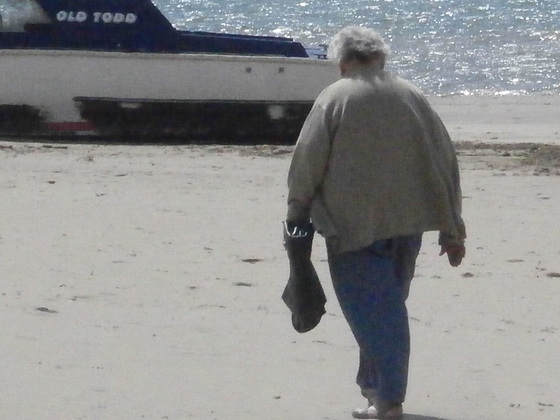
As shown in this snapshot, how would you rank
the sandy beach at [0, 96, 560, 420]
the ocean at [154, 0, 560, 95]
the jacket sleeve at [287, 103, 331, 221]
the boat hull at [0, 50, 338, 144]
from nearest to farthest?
the jacket sleeve at [287, 103, 331, 221] < the sandy beach at [0, 96, 560, 420] < the boat hull at [0, 50, 338, 144] < the ocean at [154, 0, 560, 95]

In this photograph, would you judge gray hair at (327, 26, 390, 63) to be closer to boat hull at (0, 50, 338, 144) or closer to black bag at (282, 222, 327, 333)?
black bag at (282, 222, 327, 333)

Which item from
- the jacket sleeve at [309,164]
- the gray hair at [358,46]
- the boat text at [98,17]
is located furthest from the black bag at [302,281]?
the boat text at [98,17]

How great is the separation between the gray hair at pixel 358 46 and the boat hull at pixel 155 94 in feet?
29.0

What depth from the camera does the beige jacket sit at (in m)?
4.36

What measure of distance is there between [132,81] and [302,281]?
891 centimetres

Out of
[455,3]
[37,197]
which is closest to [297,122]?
[37,197]

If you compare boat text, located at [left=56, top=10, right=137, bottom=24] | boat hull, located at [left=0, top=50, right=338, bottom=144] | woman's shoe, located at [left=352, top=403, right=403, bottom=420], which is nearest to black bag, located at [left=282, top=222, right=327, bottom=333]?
A: woman's shoe, located at [left=352, top=403, right=403, bottom=420]

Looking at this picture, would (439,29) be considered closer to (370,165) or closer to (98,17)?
(98,17)

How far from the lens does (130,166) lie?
11367 millimetres

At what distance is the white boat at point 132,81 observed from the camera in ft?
42.9

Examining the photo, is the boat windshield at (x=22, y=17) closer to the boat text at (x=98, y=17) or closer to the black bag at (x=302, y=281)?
the boat text at (x=98, y=17)

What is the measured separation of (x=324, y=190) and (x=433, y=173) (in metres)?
0.38

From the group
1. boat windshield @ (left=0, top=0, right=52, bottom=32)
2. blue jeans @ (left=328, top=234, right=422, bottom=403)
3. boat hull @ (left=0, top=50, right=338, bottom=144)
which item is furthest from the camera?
boat windshield @ (left=0, top=0, right=52, bottom=32)

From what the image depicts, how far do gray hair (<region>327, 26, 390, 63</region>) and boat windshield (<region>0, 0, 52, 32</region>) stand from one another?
30.6ft
